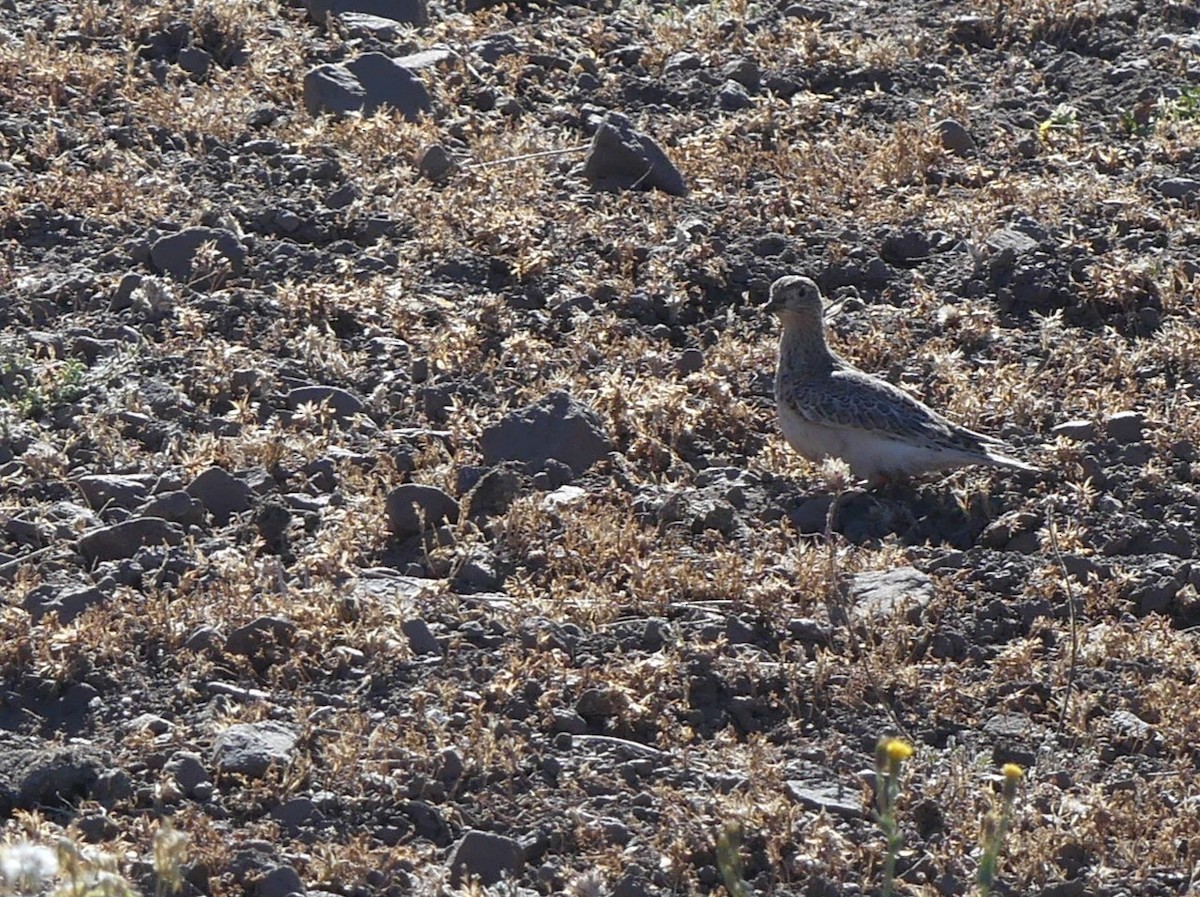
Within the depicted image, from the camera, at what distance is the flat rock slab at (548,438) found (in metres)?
7.30

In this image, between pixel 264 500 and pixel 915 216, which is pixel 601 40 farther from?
pixel 264 500

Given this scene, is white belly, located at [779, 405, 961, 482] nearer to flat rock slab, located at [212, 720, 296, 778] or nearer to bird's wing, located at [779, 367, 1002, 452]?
bird's wing, located at [779, 367, 1002, 452]

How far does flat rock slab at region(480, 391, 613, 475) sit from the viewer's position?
23.9ft

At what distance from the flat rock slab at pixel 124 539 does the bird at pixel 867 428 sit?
2241 mm

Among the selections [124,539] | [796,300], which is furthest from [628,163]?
[124,539]

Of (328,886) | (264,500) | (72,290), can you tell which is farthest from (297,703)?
(72,290)

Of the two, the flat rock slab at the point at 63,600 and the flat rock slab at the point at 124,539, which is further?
the flat rock slab at the point at 124,539

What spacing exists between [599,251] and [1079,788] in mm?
3833

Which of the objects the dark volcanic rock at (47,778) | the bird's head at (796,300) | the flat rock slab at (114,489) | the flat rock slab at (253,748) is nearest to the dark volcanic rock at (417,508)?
the flat rock slab at (114,489)

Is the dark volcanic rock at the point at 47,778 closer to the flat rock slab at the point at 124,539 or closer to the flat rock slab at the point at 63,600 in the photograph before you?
the flat rock slab at the point at 63,600

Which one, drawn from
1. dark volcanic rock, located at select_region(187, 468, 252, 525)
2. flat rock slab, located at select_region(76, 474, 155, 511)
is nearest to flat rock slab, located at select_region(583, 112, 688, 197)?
dark volcanic rock, located at select_region(187, 468, 252, 525)

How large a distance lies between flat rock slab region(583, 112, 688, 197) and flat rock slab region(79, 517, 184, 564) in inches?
131

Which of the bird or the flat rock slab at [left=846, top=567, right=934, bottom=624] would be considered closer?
the flat rock slab at [left=846, top=567, right=934, bottom=624]

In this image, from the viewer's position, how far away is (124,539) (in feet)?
21.8
